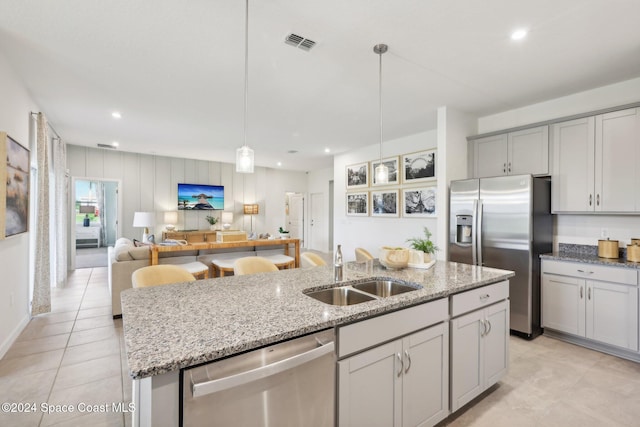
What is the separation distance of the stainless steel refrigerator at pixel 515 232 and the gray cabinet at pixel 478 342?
118 centimetres

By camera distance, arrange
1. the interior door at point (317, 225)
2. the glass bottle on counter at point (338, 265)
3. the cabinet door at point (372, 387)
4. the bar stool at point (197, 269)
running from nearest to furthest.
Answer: the cabinet door at point (372, 387), the glass bottle on counter at point (338, 265), the bar stool at point (197, 269), the interior door at point (317, 225)

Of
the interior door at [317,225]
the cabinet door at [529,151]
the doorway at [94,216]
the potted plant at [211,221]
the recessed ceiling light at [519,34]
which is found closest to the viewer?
the recessed ceiling light at [519,34]

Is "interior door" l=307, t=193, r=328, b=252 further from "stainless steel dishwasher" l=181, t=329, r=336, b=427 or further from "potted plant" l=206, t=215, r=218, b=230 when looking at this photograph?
"stainless steel dishwasher" l=181, t=329, r=336, b=427

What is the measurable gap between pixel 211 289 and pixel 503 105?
4.16 m

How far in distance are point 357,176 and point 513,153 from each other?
331 cm

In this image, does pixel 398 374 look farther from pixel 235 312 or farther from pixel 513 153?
pixel 513 153

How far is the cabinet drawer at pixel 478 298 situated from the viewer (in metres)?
1.88

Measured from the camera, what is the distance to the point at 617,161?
2967 millimetres

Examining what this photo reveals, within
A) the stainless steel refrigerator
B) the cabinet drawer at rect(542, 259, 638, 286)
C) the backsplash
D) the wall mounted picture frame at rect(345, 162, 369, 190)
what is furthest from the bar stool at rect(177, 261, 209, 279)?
the backsplash

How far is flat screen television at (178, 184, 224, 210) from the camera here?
8039 mm

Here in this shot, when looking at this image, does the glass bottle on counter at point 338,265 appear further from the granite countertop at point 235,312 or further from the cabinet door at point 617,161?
the cabinet door at point 617,161

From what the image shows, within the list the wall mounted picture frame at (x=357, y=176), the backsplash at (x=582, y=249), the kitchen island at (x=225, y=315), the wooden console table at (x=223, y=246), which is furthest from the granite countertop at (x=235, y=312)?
the wall mounted picture frame at (x=357, y=176)

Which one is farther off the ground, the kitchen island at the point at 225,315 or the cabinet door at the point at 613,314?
the kitchen island at the point at 225,315

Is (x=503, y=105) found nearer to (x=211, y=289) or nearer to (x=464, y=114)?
(x=464, y=114)
